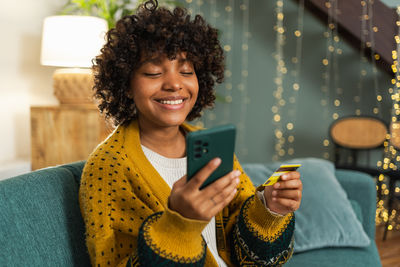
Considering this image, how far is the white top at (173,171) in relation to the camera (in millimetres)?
989

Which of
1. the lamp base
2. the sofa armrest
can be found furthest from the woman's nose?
the lamp base

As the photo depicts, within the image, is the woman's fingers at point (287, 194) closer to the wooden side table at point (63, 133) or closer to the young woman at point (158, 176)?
the young woman at point (158, 176)

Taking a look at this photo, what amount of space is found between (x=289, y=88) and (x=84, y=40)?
2363mm

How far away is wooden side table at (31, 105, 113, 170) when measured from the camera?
2207 mm

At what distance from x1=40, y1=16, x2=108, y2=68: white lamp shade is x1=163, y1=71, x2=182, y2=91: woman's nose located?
1308 mm

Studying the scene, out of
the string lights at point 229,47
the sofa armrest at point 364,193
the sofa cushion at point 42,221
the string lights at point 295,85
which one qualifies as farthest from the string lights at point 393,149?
the sofa cushion at point 42,221

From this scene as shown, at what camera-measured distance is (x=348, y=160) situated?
385 cm

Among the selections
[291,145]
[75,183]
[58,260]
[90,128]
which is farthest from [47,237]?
[291,145]

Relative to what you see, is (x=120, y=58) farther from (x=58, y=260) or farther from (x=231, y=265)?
(x=231, y=265)

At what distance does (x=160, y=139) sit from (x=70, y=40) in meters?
1.34

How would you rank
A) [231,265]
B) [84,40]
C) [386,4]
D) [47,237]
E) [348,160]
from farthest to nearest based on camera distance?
[348,160] < [386,4] < [84,40] < [231,265] < [47,237]

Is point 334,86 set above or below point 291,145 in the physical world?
above

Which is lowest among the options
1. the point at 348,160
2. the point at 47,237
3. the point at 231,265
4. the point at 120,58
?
the point at 348,160

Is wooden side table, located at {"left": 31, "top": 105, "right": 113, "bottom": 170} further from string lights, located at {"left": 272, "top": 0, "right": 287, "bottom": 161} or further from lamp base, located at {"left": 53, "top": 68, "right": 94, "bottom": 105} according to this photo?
string lights, located at {"left": 272, "top": 0, "right": 287, "bottom": 161}
